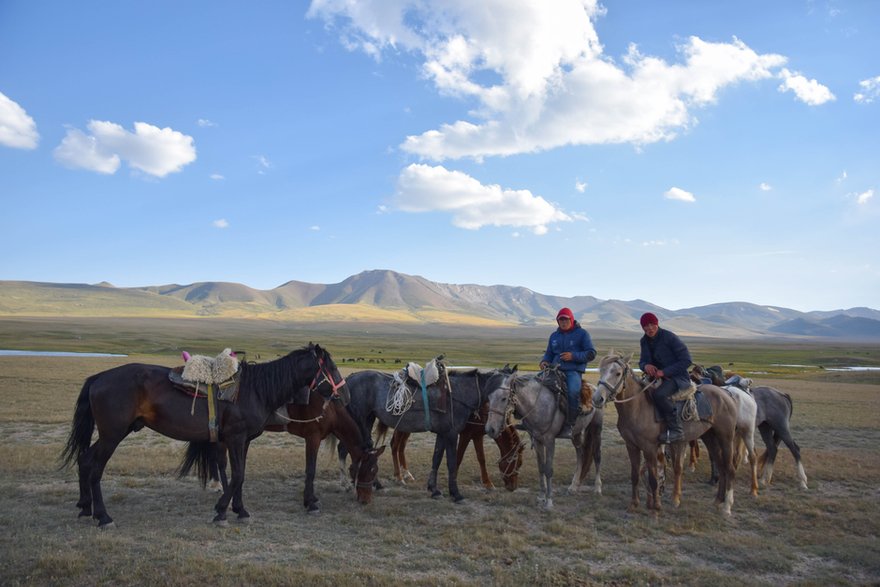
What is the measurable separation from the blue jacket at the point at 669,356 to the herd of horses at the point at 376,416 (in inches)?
17.9

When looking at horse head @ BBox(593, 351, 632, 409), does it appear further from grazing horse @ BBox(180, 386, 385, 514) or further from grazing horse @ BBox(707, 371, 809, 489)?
grazing horse @ BBox(707, 371, 809, 489)

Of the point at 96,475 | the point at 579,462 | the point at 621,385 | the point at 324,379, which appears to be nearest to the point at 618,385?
the point at 621,385

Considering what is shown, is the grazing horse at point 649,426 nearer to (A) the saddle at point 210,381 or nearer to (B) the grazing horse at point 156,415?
(B) the grazing horse at point 156,415

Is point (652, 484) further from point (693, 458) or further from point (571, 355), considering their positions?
point (693, 458)

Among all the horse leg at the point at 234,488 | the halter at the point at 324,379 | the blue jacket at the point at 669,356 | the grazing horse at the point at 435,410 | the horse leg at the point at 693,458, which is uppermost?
the blue jacket at the point at 669,356

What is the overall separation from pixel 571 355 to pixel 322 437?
4.76 meters

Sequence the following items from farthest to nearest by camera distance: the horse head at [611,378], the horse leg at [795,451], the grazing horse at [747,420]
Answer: the horse leg at [795,451] → the grazing horse at [747,420] → the horse head at [611,378]

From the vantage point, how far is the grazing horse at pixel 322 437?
28.2 ft

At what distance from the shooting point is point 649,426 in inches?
339

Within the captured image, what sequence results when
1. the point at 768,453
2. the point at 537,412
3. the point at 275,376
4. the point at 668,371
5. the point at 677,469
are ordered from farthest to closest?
1. the point at 768,453
2. the point at 537,412
3. the point at 677,469
4. the point at 668,371
5. the point at 275,376

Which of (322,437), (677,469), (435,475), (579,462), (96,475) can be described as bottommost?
(435,475)

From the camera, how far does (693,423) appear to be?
8.79m

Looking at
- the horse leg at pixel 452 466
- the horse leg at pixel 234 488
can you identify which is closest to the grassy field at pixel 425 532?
the horse leg at pixel 452 466

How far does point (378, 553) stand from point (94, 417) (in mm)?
4879
